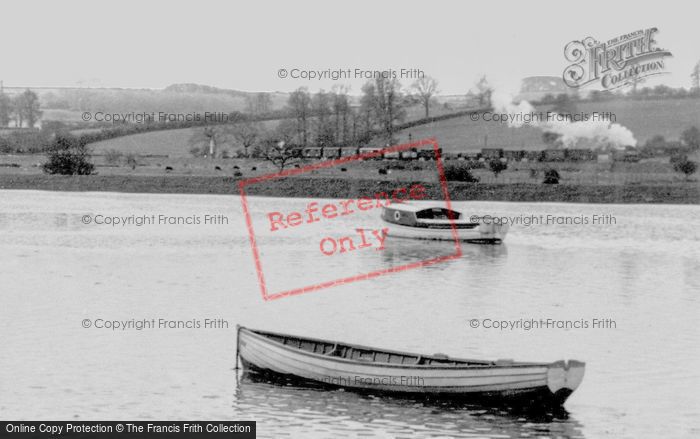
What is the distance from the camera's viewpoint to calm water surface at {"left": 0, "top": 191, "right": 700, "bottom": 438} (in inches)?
1608

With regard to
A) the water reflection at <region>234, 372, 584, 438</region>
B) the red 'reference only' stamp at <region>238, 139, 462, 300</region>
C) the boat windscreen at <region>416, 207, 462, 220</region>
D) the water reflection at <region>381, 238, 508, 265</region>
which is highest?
the boat windscreen at <region>416, 207, 462, 220</region>

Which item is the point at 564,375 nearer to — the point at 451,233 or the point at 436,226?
the point at 451,233

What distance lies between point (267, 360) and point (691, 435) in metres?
15.2

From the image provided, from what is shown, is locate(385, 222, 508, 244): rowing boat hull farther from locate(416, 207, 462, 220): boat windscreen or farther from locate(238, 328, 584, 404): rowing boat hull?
locate(238, 328, 584, 404): rowing boat hull

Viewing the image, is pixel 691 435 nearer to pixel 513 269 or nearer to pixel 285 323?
pixel 285 323

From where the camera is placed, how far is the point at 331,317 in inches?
2388

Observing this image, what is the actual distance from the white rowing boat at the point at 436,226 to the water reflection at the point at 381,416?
60.8m

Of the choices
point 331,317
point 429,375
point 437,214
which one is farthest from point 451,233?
point 429,375

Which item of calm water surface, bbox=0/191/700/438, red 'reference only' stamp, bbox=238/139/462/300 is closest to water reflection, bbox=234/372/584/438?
calm water surface, bbox=0/191/700/438

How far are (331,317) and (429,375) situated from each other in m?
19.5

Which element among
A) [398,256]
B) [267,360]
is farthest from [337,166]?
[267,360]

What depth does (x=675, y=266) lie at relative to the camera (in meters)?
90.0

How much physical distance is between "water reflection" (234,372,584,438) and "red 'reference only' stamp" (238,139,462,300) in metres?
24.7

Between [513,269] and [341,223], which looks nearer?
[513,269]
